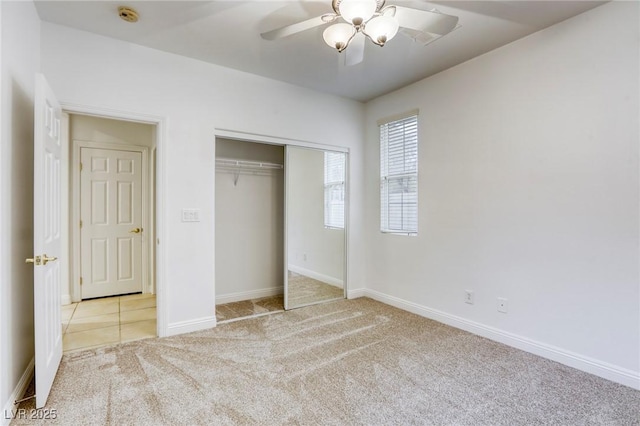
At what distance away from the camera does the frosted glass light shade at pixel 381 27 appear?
5.54 ft

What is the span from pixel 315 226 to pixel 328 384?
2.10 m

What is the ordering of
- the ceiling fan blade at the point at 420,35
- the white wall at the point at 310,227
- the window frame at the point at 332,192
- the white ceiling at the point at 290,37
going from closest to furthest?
the ceiling fan blade at the point at 420,35
the white ceiling at the point at 290,37
the white wall at the point at 310,227
the window frame at the point at 332,192

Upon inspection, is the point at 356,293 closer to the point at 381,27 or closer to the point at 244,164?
the point at 244,164

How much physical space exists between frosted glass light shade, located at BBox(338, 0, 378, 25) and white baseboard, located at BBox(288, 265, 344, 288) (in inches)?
108

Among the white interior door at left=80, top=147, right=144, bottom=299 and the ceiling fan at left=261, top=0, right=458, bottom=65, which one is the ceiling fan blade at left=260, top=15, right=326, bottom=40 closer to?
the ceiling fan at left=261, top=0, right=458, bottom=65

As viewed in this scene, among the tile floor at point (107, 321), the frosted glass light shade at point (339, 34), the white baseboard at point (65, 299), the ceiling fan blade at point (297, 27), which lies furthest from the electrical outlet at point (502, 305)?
the white baseboard at point (65, 299)

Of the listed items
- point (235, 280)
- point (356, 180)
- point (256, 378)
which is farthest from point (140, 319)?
point (356, 180)

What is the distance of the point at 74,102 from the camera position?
2.54 meters

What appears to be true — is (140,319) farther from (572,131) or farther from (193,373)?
(572,131)

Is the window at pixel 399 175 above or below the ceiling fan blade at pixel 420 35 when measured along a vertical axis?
below

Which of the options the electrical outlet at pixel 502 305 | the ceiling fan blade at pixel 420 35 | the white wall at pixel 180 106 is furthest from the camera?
the electrical outlet at pixel 502 305

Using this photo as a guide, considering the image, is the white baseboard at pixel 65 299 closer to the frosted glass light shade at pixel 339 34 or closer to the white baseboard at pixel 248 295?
the white baseboard at pixel 248 295

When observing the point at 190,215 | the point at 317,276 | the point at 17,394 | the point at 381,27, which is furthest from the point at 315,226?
the point at 17,394

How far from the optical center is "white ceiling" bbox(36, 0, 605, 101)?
226cm
